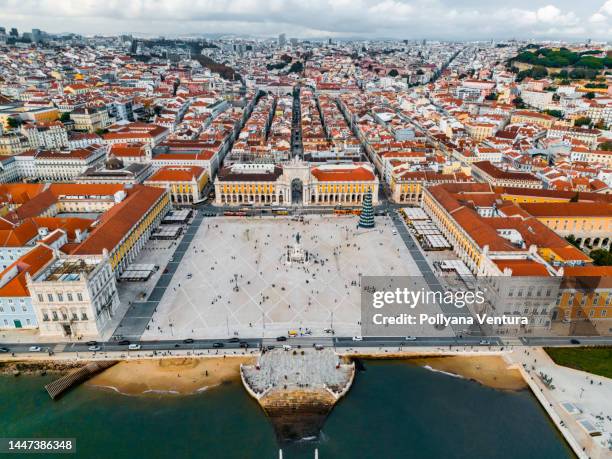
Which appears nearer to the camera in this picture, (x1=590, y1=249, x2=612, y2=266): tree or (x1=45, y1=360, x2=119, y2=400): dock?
(x1=45, y1=360, x2=119, y2=400): dock

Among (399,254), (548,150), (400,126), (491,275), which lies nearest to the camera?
(491,275)

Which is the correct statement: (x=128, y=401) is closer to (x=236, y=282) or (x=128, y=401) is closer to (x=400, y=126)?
(x=236, y=282)

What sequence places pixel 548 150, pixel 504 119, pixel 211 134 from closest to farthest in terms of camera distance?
pixel 548 150 → pixel 211 134 → pixel 504 119

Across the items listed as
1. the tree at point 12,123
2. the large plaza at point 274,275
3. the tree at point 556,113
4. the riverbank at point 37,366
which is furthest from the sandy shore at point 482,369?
the tree at point 12,123

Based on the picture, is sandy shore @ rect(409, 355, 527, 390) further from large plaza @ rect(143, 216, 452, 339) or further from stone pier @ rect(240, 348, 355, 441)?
stone pier @ rect(240, 348, 355, 441)

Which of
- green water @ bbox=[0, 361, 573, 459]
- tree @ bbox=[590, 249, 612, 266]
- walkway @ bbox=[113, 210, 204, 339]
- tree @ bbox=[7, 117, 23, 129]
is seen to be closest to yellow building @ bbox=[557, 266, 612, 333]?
tree @ bbox=[590, 249, 612, 266]

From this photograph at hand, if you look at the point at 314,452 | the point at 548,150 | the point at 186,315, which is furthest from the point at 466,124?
the point at 314,452

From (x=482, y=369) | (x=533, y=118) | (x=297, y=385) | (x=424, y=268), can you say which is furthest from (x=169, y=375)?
(x=533, y=118)
